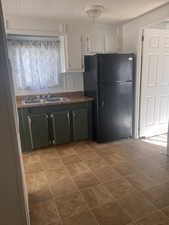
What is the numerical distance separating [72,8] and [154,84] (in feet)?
6.89

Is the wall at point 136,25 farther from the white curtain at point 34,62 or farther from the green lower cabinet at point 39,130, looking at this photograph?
the green lower cabinet at point 39,130

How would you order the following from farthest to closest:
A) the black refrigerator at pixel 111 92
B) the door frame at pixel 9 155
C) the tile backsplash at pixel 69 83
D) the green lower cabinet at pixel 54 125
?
the tile backsplash at pixel 69 83 < the black refrigerator at pixel 111 92 < the green lower cabinet at pixel 54 125 < the door frame at pixel 9 155

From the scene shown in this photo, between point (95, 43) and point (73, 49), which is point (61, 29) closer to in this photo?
point (73, 49)

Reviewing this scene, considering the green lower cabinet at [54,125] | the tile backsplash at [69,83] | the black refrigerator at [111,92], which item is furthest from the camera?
the tile backsplash at [69,83]

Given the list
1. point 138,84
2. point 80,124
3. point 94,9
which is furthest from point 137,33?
point 80,124

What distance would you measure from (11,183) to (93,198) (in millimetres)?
1036

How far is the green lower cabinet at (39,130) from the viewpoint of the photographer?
298 cm

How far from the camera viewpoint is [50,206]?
1.81 metres

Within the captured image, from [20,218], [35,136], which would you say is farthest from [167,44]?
[20,218]

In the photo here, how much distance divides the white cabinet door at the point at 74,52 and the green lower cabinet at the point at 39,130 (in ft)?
3.72

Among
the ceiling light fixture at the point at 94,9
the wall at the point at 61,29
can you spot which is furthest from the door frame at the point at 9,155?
the wall at the point at 61,29

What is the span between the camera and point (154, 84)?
3.49 metres

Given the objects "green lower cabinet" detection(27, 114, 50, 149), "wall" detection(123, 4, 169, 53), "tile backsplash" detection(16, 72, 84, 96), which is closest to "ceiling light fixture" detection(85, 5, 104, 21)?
"wall" detection(123, 4, 169, 53)

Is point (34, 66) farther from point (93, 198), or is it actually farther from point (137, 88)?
point (93, 198)
